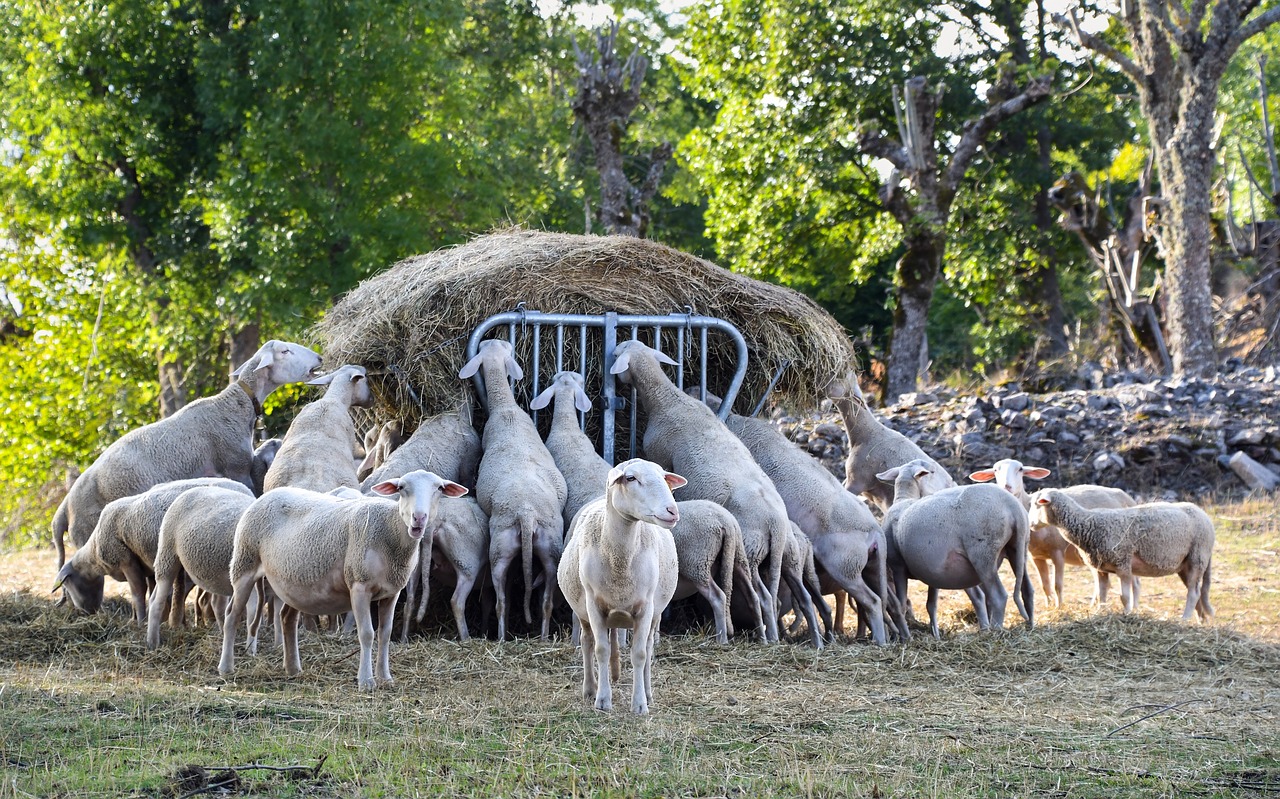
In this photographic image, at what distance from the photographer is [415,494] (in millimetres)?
6492

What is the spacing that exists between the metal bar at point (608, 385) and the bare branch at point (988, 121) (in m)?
12.3

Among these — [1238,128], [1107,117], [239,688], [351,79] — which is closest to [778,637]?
[239,688]

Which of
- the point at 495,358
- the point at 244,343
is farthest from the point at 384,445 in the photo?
the point at 244,343

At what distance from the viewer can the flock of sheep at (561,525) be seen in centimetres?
680

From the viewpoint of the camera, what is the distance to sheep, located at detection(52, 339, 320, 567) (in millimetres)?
10094

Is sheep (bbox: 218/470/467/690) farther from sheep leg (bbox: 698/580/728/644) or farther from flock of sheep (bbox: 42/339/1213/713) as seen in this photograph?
sheep leg (bbox: 698/580/728/644)

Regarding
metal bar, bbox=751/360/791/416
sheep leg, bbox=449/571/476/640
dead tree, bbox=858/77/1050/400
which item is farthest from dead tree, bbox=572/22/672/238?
sheep leg, bbox=449/571/476/640

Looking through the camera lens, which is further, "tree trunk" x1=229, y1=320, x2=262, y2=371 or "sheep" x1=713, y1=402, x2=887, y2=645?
"tree trunk" x1=229, y1=320, x2=262, y2=371

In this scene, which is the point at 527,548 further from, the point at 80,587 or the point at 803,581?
the point at 80,587

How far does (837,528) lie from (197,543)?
4288mm

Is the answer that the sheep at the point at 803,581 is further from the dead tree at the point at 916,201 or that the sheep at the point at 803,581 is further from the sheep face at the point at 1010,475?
the dead tree at the point at 916,201

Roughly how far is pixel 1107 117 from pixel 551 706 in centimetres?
2580

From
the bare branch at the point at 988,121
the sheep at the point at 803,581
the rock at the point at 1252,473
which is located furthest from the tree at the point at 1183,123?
the sheep at the point at 803,581

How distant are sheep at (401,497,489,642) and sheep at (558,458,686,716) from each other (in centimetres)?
229
